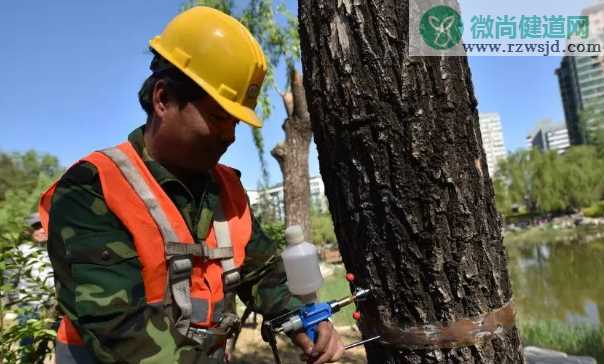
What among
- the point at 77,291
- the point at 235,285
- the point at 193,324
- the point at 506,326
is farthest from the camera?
the point at 235,285

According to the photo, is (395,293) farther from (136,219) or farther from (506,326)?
(136,219)

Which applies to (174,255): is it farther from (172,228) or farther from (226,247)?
(226,247)

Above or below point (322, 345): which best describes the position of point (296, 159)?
above

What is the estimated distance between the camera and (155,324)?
1316 mm

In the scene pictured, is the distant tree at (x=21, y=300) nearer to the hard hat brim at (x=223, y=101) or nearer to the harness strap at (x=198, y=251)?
the harness strap at (x=198, y=251)

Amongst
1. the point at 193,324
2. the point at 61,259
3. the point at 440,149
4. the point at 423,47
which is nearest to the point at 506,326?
the point at 440,149

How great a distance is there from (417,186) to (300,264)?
536 millimetres

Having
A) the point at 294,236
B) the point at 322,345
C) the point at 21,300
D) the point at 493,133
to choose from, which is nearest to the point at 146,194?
the point at 294,236

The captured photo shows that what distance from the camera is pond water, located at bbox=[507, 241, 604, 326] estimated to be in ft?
37.4

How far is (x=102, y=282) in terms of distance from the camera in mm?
1254

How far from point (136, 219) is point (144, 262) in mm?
136

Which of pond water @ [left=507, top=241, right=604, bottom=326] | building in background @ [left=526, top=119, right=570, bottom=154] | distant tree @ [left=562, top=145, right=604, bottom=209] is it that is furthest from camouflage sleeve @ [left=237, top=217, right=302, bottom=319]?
building in background @ [left=526, top=119, right=570, bottom=154]

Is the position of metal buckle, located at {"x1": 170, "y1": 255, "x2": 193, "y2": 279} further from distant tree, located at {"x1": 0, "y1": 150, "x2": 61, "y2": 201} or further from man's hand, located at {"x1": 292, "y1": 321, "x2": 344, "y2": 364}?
distant tree, located at {"x1": 0, "y1": 150, "x2": 61, "y2": 201}

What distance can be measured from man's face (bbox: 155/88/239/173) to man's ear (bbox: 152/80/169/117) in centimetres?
2
